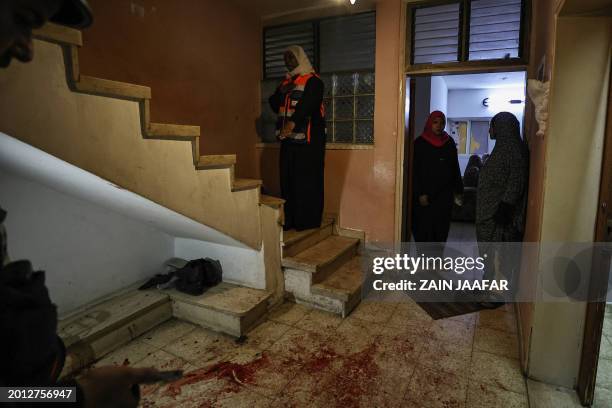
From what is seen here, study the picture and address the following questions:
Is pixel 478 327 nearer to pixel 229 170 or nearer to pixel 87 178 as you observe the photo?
pixel 229 170

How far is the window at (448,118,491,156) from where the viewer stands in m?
8.22

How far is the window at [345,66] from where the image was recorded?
3.34m

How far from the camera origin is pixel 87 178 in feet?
5.43

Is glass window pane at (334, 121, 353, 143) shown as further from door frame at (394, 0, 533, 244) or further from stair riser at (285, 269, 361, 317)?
stair riser at (285, 269, 361, 317)

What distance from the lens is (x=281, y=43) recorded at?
12.1 ft

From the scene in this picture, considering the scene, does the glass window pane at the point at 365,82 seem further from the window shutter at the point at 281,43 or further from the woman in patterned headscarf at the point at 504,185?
the woman in patterned headscarf at the point at 504,185

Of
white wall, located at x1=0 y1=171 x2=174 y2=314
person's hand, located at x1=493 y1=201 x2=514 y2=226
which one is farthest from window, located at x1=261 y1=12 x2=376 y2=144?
white wall, located at x1=0 y1=171 x2=174 y2=314

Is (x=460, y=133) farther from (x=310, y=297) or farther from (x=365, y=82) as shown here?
(x=310, y=297)

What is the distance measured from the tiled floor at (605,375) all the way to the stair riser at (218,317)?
6.08ft

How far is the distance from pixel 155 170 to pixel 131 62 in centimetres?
125

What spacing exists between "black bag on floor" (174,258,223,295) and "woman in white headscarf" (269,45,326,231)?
72 centimetres

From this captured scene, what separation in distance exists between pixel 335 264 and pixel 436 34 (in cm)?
211

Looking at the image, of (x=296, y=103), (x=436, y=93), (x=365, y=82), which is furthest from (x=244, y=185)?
(x=436, y=93)

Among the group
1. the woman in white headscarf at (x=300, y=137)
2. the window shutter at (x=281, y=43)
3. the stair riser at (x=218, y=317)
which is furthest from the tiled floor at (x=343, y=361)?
the window shutter at (x=281, y=43)
